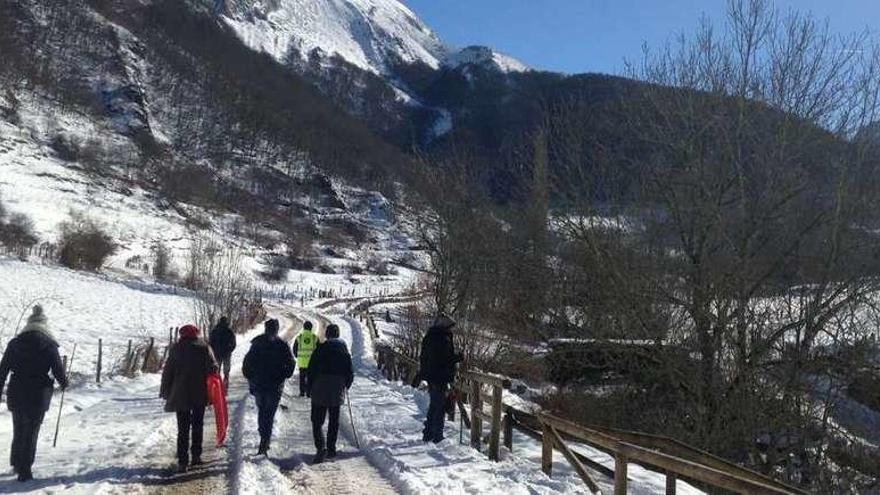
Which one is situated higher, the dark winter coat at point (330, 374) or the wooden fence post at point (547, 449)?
the dark winter coat at point (330, 374)

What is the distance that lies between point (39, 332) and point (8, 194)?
8257 centimetres

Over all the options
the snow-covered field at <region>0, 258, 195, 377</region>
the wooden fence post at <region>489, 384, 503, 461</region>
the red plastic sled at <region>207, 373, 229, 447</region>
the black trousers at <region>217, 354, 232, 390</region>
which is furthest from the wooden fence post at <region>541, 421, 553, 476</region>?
the snow-covered field at <region>0, 258, 195, 377</region>

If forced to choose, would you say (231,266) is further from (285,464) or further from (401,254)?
(401,254)

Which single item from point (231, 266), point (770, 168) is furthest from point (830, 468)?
point (231, 266)

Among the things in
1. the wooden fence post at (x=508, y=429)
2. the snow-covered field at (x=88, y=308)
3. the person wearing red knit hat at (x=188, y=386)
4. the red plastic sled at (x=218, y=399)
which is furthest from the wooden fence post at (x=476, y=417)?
the snow-covered field at (x=88, y=308)

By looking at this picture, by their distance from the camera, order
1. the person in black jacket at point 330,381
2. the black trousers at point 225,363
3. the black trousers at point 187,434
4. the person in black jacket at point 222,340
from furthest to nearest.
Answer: the black trousers at point 225,363, the person in black jacket at point 222,340, the person in black jacket at point 330,381, the black trousers at point 187,434

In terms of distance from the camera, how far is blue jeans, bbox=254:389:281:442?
957 cm

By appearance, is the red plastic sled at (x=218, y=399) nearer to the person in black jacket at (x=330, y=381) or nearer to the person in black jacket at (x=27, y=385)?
the person in black jacket at (x=330, y=381)

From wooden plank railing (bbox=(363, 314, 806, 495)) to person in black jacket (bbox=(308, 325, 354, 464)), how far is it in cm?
192

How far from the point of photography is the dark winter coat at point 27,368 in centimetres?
799

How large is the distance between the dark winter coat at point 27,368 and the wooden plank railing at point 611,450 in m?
Result: 5.32

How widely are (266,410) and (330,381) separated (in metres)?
0.91

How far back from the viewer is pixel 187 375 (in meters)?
8.78

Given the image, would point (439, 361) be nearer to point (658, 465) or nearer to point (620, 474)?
point (620, 474)
